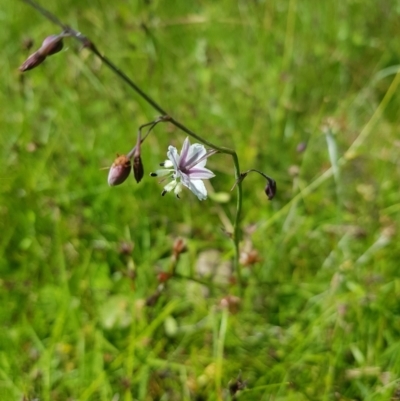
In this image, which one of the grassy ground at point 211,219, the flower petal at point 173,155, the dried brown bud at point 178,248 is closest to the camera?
the flower petal at point 173,155

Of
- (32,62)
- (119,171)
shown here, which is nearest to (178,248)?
(119,171)

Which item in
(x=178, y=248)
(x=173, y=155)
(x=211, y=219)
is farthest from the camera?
(x=211, y=219)

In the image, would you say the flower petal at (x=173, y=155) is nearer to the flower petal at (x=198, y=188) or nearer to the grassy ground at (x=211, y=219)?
the flower petal at (x=198, y=188)

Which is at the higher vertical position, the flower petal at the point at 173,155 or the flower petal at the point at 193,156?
the flower petal at the point at 193,156

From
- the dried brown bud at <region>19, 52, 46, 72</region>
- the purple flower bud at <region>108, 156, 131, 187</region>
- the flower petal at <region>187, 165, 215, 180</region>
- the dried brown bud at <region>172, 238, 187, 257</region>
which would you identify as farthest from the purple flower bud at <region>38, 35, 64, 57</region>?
the dried brown bud at <region>172, 238, 187, 257</region>

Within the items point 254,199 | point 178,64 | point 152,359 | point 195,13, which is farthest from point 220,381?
point 195,13

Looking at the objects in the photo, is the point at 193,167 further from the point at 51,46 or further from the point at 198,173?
the point at 51,46

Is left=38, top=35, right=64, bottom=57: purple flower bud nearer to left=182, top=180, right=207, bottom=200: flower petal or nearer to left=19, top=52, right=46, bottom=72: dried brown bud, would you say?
left=19, top=52, right=46, bottom=72: dried brown bud

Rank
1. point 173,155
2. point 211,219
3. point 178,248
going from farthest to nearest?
point 211,219 → point 178,248 → point 173,155

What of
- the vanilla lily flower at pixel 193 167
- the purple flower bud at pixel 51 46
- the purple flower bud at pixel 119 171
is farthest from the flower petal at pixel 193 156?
the purple flower bud at pixel 51 46
